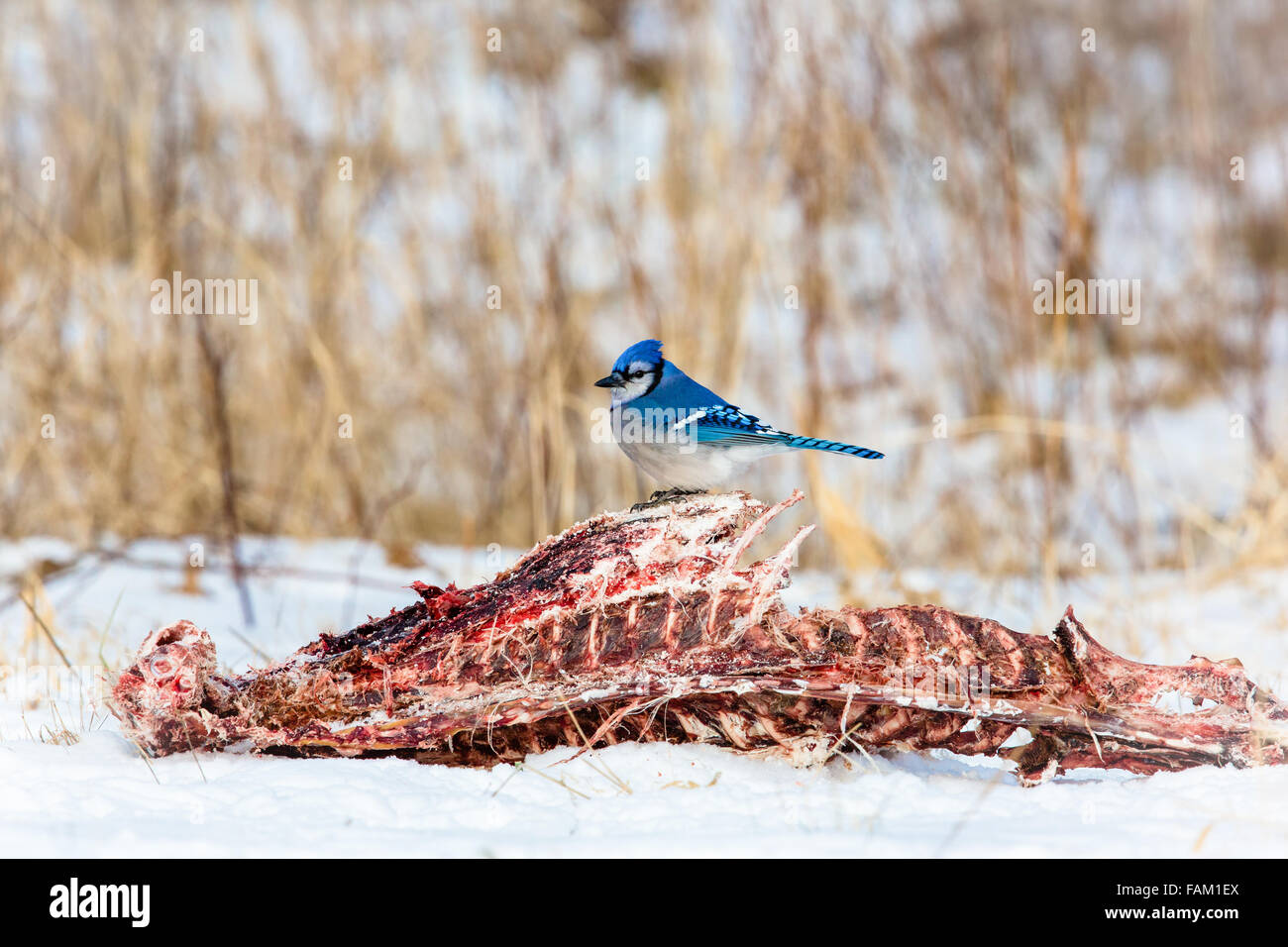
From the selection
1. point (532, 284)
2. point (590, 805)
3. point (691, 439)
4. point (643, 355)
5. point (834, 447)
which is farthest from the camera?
point (532, 284)

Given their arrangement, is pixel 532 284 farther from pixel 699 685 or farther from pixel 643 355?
pixel 699 685

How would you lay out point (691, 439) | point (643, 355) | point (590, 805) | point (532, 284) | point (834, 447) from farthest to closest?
point (532, 284) → point (643, 355) → point (691, 439) → point (834, 447) → point (590, 805)

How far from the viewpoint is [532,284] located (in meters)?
5.09

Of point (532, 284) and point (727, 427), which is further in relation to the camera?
point (532, 284)

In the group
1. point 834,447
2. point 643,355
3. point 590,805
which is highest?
point 643,355

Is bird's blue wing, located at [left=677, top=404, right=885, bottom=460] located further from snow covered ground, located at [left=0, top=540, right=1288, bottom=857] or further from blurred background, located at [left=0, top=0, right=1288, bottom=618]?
blurred background, located at [left=0, top=0, right=1288, bottom=618]

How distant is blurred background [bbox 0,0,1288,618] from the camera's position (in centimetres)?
471

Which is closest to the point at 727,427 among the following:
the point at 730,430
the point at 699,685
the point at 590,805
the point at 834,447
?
the point at 730,430

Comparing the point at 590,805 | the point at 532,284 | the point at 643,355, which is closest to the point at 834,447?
the point at 643,355

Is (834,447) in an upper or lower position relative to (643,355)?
lower

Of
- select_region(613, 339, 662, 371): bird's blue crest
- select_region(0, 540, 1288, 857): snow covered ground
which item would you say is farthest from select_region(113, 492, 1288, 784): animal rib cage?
select_region(613, 339, 662, 371): bird's blue crest

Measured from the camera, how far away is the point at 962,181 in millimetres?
5105

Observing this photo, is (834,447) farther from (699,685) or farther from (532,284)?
(532,284)
